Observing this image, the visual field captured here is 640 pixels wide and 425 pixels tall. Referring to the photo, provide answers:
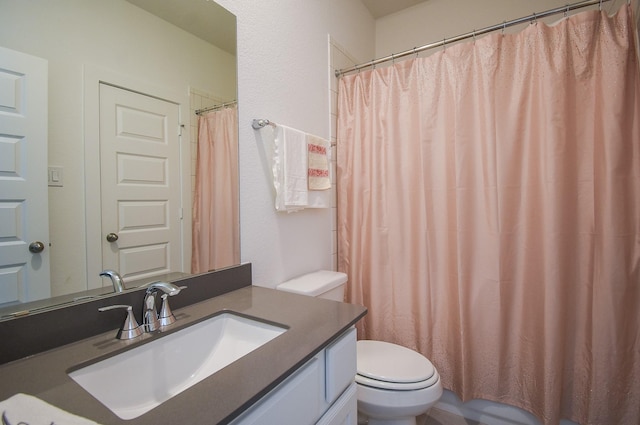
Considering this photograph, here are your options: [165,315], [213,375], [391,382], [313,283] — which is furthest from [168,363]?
[391,382]

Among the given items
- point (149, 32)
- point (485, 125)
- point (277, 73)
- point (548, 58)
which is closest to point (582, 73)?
point (548, 58)

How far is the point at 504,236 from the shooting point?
4.62 feet

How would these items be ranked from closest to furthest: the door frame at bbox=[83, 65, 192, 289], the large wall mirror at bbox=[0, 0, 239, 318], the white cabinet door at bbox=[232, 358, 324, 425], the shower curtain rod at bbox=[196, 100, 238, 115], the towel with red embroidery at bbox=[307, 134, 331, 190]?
1. the white cabinet door at bbox=[232, 358, 324, 425]
2. the large wall mirror at bbox=[0, 0, 239, 318]
3. the door frame at bbox=[83, 65, 192, 289]
4. the shower curtain rod at bbox=[196, 100, 238, 115]
5. the towel with red embroidery at bbox=[307, 134, 331, 190]

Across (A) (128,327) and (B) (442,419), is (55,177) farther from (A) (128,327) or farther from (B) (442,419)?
(B) (442,419)

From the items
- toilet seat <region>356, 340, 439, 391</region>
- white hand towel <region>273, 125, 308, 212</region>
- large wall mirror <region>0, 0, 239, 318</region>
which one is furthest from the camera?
white hand towel <region>273, 125, 308, 212</region>

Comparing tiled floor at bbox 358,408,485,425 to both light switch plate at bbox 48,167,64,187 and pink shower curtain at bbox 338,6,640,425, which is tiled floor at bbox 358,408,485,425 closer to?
pink shower curtain at bbox 338,6,640,425

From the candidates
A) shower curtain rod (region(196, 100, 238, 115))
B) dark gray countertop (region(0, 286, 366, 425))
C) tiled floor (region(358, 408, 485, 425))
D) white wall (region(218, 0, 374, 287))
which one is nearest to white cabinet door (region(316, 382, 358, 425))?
dark gray countertop (region(0, 286, 366, 425))

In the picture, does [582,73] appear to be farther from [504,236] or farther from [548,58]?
[504,236]

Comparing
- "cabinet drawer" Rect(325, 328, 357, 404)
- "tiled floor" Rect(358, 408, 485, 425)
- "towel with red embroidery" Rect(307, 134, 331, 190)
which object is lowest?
"tiled floor" Rect(358, 408, 485, 425)

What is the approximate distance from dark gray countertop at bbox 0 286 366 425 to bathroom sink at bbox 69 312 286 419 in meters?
0.02

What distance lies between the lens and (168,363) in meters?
0.76

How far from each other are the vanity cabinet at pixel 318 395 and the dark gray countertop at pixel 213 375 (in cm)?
4

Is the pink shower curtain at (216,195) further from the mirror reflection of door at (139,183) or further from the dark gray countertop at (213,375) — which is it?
the dark gray countertop at (213,375)

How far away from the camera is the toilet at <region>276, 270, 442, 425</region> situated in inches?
45.2
